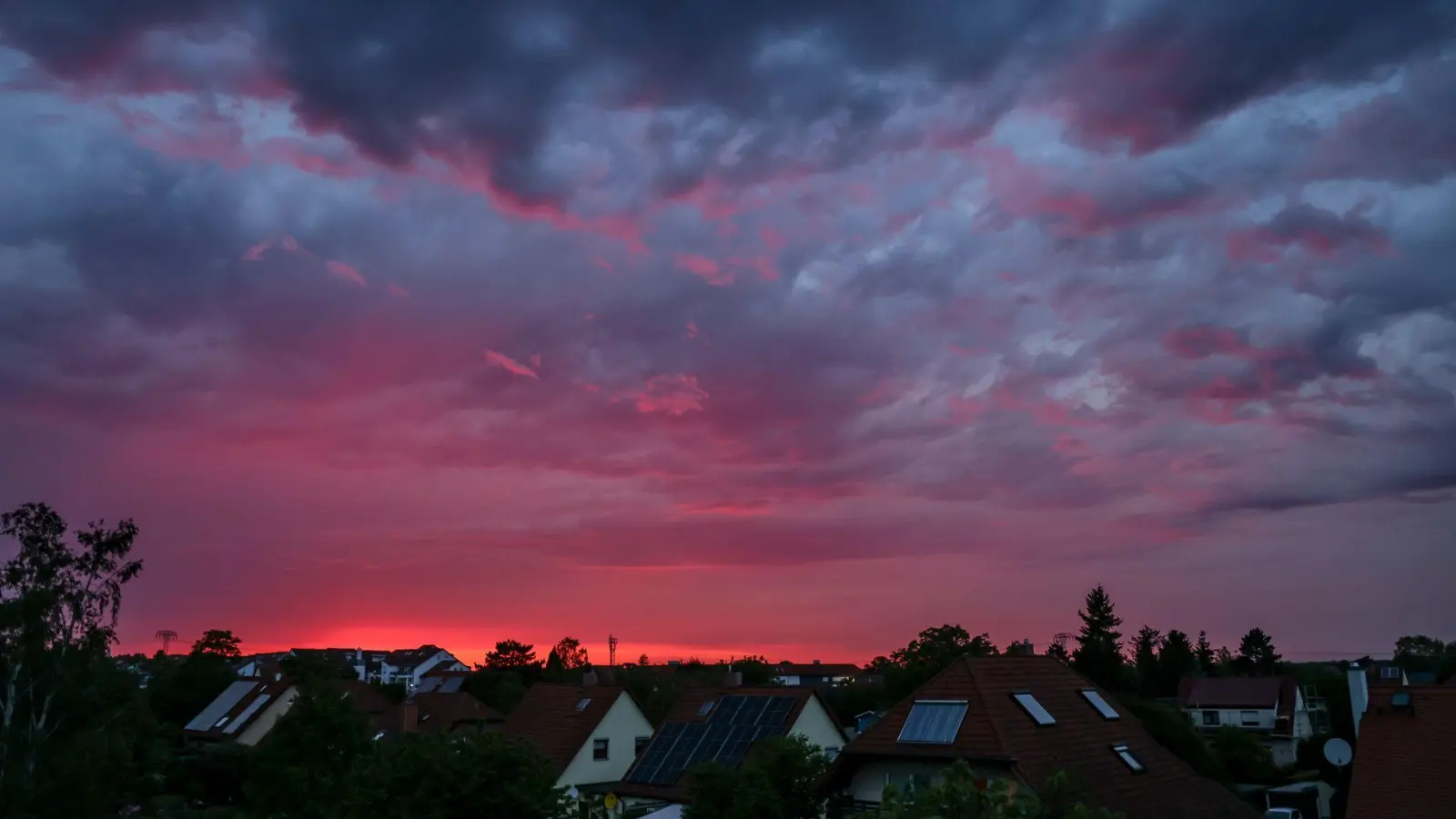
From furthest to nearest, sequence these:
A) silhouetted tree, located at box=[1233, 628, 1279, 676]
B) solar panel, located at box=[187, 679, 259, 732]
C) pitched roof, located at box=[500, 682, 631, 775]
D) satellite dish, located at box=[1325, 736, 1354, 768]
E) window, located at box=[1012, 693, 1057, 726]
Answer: silhouetted tree, located at box=[1233, 628, 1279, 676] → solar panel, located at box=[187, 679, 259, 732] → pitched roof, located at box=[500, 682, 631, 775] → satellite dish, located at box=[1325, 736, 1354, 768] → window, located at box=[1012, 693, 1057, 726]

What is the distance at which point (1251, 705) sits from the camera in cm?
10462

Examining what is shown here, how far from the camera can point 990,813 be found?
12727 mm

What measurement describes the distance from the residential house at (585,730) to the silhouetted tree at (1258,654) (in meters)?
123

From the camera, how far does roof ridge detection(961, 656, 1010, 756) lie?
99.2 feet

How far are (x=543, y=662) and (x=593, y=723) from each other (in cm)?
8299

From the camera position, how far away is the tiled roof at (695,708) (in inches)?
1729

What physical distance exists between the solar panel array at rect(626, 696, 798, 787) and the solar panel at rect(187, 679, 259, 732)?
55867 millimetres

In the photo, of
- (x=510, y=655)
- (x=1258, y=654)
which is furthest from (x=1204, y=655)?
(x=510, y=655)

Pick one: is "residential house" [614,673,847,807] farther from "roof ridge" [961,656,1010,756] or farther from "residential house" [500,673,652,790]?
"roof ridge" [961,656,1010,756]

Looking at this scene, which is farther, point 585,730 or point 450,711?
point 450,711

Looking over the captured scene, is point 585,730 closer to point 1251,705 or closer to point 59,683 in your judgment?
point 59,683

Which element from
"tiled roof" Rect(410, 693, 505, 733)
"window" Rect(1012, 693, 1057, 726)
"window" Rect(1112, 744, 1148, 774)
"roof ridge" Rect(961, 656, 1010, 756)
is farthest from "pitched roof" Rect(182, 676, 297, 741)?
"window" Rect(1112, 744, 1148, 774)

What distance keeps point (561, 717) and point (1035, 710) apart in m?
27.6

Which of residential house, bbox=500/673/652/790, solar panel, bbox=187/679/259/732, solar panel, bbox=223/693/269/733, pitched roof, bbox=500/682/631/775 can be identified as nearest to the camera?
residential house, bbox=500/673/652/790
